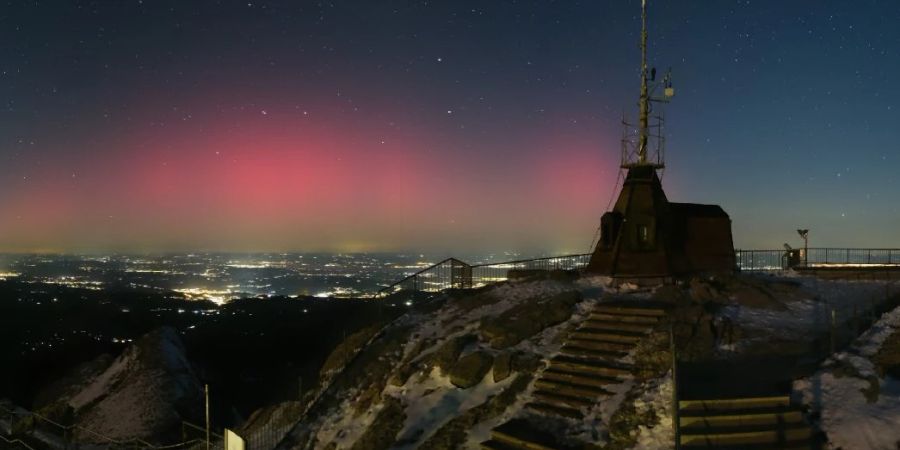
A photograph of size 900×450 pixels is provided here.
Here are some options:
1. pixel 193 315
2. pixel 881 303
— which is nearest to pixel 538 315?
pixel 881 303

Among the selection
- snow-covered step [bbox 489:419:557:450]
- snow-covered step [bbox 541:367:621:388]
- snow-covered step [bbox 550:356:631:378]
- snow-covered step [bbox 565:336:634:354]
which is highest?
snow-covered step [bbox 565:336:634:354]

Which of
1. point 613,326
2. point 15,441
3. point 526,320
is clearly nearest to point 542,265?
point 526,320

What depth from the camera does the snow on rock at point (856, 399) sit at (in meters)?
10.9

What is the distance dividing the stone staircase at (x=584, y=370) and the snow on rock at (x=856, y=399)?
165 inches

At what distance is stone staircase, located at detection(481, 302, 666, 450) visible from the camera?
41.0ft

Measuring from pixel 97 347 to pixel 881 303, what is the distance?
52.2 m

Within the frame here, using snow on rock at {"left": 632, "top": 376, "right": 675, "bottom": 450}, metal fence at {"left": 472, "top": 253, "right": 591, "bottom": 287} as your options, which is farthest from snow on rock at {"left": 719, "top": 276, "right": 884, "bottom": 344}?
metal fence at {"left": 472, "top": 253, "right": 591, "bottom": 287}

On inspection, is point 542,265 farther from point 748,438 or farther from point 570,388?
point 748,438

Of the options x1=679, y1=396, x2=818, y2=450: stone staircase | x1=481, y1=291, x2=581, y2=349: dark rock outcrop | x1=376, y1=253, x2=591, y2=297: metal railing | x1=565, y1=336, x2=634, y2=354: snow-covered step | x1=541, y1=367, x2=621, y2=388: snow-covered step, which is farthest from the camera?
x1=376, y1=253, x2=591, y2=297: metal railing

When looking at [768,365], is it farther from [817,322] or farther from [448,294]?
[448,294]

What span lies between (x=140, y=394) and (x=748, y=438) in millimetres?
27649

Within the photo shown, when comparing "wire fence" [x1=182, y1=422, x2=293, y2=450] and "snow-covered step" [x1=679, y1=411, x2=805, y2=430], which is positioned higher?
"snow-covered step" [x1=679, y1=411, x2=805, y2=430]

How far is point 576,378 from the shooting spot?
14.4m

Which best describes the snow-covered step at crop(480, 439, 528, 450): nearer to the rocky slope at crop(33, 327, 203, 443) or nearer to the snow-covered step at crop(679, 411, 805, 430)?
the snow-covered step at crop(679, 411, 805, 430)
